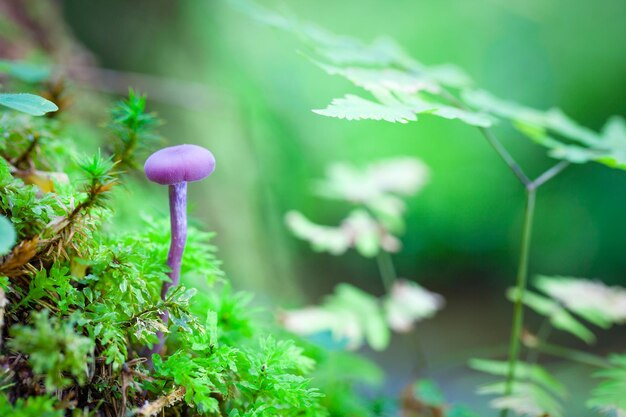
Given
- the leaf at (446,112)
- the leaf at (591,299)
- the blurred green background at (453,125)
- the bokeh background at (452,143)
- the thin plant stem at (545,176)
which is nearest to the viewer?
the leaf at (446,112)

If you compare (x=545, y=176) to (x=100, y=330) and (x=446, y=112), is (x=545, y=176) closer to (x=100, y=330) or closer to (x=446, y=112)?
(x=446, y=112)

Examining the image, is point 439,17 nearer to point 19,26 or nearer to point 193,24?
point 193,24

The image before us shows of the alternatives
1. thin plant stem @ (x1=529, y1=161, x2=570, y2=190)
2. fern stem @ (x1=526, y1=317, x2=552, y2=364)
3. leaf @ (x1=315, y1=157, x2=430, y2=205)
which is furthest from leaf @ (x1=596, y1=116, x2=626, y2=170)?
leaf @ (x1=315, y1=157, x2=430, y2=205)

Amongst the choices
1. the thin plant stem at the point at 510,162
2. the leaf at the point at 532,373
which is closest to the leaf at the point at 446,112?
the thin plant stem at the point at 510,162

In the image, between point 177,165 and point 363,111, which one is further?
point 363,111

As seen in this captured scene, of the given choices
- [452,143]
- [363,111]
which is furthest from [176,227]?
[452,143]

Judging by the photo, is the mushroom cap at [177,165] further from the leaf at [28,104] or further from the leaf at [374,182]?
the leaf at [374,182]

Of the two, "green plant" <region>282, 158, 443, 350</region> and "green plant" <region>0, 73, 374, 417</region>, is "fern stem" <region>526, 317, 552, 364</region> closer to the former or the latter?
"green plant" <region>282, 158, 443, 350</region>
